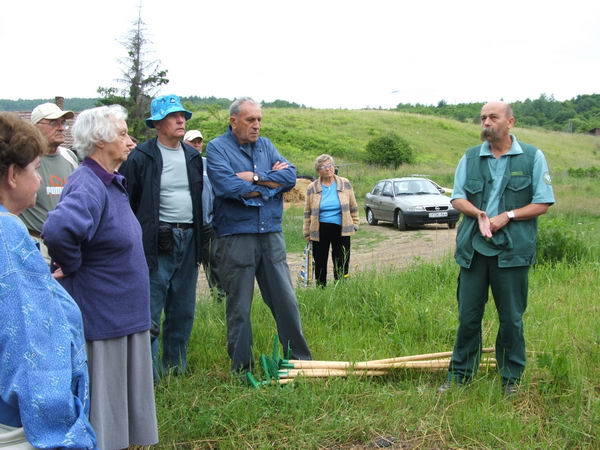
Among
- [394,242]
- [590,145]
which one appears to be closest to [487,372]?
[394,242]

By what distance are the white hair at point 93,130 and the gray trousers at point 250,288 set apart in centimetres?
160

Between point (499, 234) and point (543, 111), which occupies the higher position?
point (543, 111)

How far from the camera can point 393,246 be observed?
15875 mm

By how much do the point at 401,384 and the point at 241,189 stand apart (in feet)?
6.11

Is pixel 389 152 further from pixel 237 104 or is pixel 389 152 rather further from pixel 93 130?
pixel 93 130

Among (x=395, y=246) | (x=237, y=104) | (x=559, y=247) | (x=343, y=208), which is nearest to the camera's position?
(x=237, y=104)

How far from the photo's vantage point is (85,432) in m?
1.92

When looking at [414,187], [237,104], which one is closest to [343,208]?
[237,104]

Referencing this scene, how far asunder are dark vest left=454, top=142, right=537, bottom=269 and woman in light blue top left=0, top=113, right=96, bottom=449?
10.5 ft

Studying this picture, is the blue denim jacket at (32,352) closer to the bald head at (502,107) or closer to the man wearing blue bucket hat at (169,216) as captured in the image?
the man wearing blue bucket hat at (169,216)

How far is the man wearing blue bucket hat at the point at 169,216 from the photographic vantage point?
4.55 metres

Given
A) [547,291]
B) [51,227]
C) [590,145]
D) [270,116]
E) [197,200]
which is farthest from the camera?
[590,145]

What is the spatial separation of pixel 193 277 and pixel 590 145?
255ft

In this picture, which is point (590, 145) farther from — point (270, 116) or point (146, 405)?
point (146, 405)
